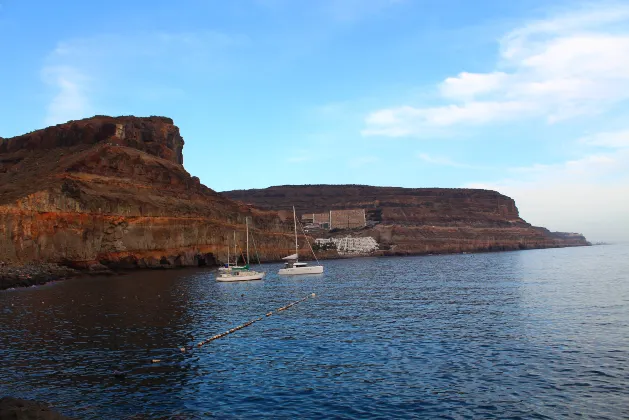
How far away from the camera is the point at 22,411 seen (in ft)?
41.8

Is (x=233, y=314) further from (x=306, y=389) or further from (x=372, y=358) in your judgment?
(x=306, y=389)

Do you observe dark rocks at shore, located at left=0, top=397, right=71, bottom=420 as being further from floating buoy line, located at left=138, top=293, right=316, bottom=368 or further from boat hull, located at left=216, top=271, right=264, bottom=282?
boat hull, located at left=216, top=271, right=264, bottom=282

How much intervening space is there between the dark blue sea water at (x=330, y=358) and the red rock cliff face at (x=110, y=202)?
1429 inches

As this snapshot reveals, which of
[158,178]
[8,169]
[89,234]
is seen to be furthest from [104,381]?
[8,169]

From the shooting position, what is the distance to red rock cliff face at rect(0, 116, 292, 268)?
257ft

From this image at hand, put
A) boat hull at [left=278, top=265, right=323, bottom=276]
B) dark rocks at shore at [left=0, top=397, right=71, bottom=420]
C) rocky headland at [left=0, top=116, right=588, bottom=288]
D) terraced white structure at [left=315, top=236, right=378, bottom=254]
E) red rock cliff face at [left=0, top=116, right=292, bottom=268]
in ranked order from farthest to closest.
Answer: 1. terraced white structure at [left=315, top=236, right=378, bottom=254]
2. boat hull at [left=278, top=265, right=323, bottom=276]
3. red rock cliff face at [left=0, top=116, right=292, bottom=268]
4. rocky headland at [left=0, top=116, right=588, bottom=288]
5. dark rocks at shore at [left=0, top=397, right=71, bottom=420]

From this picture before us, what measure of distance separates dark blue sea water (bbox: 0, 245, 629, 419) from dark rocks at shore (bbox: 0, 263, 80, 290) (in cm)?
1732

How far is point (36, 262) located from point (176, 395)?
68078 mm

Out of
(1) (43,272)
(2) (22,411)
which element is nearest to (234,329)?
(2) (22,411)

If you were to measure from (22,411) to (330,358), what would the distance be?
1412 centimetres

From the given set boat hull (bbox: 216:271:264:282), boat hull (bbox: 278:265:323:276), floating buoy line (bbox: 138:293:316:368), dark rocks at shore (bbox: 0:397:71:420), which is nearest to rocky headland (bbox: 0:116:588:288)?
boat hull (bbox: 216:271:264:282)

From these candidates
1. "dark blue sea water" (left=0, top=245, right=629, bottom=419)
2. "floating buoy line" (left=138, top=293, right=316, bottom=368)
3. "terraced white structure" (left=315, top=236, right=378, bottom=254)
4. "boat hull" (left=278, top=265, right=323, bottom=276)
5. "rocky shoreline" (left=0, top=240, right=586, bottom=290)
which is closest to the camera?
"dark blue sea water" (left=0, top=245, right=629, bottom=419)

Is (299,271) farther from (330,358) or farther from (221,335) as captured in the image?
(330,358)

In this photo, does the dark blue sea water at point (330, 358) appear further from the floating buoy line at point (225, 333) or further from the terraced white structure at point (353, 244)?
the terraced white structure at point (353, 244)
